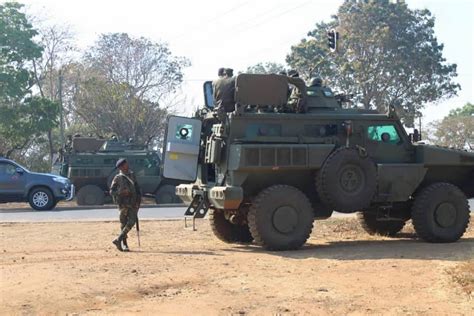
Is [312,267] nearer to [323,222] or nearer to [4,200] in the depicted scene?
[323,222]

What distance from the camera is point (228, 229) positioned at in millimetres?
13898

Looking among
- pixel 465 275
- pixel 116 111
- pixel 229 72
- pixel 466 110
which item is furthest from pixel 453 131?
pixel 465 275

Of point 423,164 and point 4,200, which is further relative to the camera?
point 4,200

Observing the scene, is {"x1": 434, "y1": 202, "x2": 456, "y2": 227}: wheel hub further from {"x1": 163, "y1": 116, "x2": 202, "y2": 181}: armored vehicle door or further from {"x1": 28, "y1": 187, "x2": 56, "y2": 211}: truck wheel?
{"x1": 28, "y1": 187, "x2": 56, "y2": 211}: truck wheel

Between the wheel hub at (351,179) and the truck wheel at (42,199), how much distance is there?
45.8ft

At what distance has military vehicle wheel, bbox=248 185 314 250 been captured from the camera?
39.9 ft

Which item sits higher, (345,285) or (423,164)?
(423,164)

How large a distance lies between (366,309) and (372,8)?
131 ft

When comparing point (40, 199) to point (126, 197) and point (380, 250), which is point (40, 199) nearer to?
point (126, 197)

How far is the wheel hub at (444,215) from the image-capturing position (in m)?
13.4

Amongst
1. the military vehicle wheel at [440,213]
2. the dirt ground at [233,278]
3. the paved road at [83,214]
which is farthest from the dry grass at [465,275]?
the paved road at [83,214]

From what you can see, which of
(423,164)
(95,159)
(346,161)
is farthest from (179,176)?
(95,159)

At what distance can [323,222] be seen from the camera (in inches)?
687

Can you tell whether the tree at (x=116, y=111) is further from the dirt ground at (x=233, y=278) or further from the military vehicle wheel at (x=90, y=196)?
the dirt ground at (x=233, y=278)
